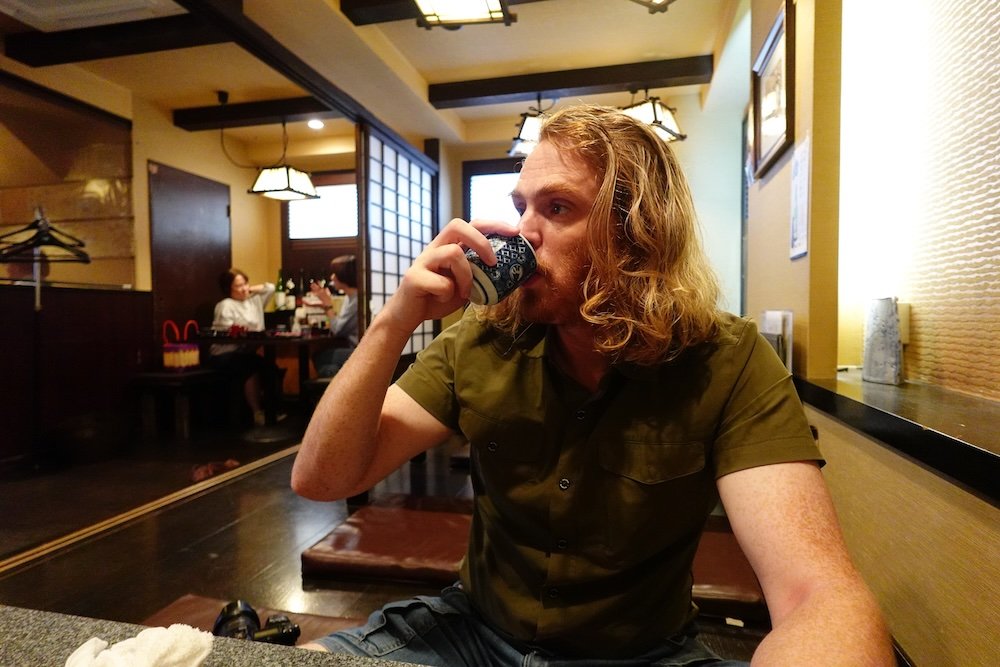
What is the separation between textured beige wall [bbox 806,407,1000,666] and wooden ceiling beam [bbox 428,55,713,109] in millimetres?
3757

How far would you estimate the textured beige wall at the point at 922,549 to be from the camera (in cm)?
90

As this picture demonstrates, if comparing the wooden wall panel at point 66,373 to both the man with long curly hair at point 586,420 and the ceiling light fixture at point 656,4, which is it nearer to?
the man with long curly hair at point 586,420

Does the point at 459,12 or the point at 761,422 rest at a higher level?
the point at 459,12

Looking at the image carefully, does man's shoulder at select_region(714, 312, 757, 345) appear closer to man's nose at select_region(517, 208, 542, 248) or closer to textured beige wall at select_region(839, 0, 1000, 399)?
man's nose at select_region(517, 208, 542, 248)

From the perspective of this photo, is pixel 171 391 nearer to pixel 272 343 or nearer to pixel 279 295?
pixel 272 343

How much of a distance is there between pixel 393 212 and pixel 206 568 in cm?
365

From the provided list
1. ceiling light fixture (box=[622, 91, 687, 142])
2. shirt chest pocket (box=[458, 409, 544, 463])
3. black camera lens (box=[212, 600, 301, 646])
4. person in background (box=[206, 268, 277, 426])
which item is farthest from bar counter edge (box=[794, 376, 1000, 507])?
person in background (box=[206, 268, 277, 426])

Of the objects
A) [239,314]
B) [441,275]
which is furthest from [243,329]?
[441,275]

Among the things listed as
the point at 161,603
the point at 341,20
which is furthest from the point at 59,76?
the point at 161,603

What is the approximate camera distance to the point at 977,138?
1214 millimetres

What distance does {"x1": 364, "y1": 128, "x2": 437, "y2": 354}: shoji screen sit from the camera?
4.56 meters

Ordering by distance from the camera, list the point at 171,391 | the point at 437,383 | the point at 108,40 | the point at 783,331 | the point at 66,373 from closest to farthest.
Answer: the point at 437,383, the point at 783,331, the point at 108,40, the point at 66,373, the point at 171,391

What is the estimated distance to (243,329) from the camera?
15.7ft

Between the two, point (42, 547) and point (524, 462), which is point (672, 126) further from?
point (42, 547)
